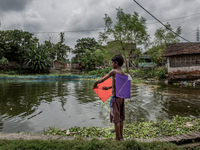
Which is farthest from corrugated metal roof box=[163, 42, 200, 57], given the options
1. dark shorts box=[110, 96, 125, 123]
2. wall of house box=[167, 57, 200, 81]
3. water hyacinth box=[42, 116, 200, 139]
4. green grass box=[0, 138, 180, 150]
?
green grass box=[0, 138, 180, 150]

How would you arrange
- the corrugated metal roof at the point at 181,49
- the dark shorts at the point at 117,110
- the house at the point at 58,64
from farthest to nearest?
the house at the point at 58,64 < the corrugated metal roof at the point at 181,49 < the dark shorts at the point at 117,110

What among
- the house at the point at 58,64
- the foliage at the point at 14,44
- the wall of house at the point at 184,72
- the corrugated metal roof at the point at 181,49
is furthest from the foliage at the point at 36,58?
the wall of house at the point at 184,72

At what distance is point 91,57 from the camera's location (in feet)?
116

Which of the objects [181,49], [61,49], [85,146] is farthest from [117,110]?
[61,49]

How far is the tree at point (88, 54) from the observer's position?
35.2 m

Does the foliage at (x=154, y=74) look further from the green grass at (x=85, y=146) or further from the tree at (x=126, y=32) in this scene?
the green grass at (x=85, y=146)

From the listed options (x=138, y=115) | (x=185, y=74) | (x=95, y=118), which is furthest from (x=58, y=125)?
(x=185, y=74)

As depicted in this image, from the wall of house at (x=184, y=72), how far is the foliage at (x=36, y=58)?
25134 millimetres

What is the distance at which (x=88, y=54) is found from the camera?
A: 3600 centimetres

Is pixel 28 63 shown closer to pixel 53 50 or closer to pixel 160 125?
pixel 53 50

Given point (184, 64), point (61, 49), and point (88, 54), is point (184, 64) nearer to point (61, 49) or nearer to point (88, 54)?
point (88, 54)

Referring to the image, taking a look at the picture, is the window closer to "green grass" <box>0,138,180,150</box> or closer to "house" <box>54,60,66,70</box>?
"green grass" <box>0,138,180,150</box>

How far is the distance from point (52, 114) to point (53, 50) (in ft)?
115

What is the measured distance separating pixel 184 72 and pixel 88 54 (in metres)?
21.9
